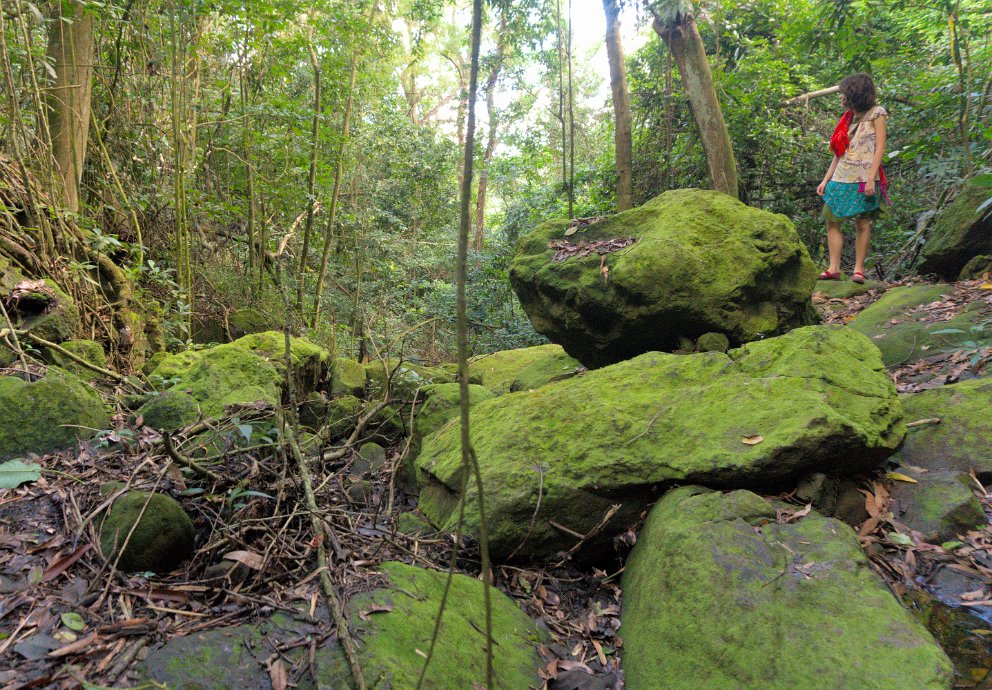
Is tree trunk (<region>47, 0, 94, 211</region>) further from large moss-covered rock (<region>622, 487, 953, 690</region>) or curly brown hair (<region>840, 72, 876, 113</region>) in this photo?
curly brown hair (<region>840, 72, 876, 113</region>)

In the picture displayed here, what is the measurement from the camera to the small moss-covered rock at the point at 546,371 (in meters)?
5.16

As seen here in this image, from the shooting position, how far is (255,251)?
8531mm

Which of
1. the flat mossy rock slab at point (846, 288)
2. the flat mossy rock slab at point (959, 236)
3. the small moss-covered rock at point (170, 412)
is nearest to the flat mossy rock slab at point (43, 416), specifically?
the small moss-covered rock at point (170, 412)

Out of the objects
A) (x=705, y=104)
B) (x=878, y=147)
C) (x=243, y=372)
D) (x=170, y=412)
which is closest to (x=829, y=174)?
(x=878, y=147)

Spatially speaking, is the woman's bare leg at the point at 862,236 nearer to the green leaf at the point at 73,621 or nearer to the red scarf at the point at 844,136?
the red scarf at the point at 844,136

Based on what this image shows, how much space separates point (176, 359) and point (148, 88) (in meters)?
3.83

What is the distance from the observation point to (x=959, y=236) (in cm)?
551

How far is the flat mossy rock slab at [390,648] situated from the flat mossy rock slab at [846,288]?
210 inches

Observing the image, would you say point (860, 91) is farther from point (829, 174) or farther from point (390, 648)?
point (390, 648)

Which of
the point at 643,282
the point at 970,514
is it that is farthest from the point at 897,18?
the point at 970,514

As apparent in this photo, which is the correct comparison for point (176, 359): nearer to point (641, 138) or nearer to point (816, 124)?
point (641, 138)

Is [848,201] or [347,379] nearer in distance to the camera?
[347,379]

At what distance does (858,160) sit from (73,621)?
655 cm

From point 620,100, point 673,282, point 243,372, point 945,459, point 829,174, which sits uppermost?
point 620,100
